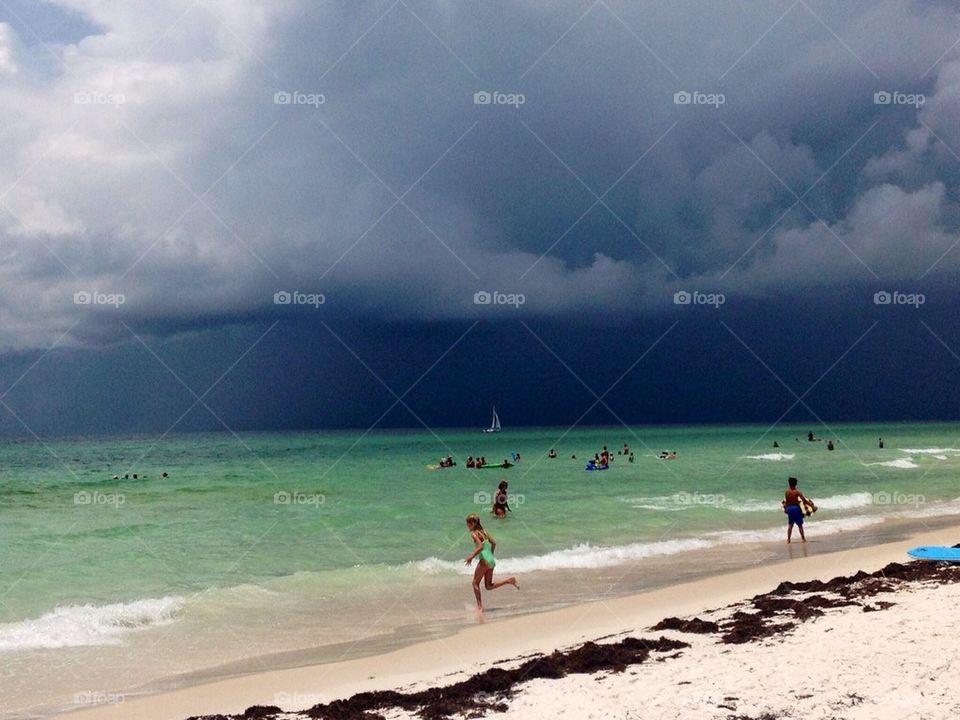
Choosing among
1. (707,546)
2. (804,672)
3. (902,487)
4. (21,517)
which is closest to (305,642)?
(804,672)

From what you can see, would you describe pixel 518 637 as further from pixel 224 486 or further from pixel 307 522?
pixel 224 486

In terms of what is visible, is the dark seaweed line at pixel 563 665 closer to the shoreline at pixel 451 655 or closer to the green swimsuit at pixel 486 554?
the shoreline at pixel 451 655

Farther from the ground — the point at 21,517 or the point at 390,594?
the point at 21,517

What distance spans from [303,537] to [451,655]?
14566mm

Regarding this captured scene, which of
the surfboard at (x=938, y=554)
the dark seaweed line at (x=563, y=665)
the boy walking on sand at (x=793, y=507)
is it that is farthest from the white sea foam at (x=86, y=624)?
the boy walking on sand at (x=793, y=507)

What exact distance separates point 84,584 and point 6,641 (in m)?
5.09

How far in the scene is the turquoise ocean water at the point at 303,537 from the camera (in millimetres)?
12391

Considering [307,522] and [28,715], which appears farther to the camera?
[307,522]

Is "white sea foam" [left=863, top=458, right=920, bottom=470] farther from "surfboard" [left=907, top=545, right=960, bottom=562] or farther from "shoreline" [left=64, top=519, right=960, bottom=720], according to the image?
"shoreline" [left=64, top=519, right=960, bottom=720]

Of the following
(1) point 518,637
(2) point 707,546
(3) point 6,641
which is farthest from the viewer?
(2) point 707,546

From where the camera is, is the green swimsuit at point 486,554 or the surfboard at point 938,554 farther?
the surfboard at point 938,554

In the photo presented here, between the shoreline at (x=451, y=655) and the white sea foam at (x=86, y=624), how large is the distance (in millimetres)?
3753

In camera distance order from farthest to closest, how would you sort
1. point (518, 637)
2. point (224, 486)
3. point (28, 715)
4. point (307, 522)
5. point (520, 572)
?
1. point (224, 486)
2. point (307, 522)
3. point (520, 572)
4. point (518, 637)
5. point (28, 715)

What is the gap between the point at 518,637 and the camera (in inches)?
432
